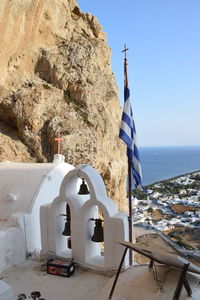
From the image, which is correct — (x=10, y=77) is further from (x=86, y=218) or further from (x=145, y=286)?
(x=145, y=286)

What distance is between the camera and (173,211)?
51906mm

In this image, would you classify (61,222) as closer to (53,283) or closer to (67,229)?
(67,229)

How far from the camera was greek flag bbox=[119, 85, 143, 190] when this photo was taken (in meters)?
5.37

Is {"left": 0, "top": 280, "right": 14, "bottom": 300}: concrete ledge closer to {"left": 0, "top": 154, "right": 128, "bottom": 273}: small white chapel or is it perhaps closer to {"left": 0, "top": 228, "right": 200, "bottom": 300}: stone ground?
{"left": 0, "top": 228, "right": 200, "bottom": 300}: stone ground

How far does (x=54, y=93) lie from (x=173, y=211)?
1530 inches

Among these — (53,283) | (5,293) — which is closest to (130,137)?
(53,283)

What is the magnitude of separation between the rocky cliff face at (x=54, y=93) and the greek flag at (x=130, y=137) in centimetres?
1431

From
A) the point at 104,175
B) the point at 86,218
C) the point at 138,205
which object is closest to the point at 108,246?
the point at 86,218

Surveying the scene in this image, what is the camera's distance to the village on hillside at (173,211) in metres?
37.8

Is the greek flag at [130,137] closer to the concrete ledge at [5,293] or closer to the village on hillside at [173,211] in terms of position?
the concrete ledge at [5,293]

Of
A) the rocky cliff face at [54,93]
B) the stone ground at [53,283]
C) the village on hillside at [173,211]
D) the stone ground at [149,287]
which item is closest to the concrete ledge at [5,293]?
the stone ground at [53,283]

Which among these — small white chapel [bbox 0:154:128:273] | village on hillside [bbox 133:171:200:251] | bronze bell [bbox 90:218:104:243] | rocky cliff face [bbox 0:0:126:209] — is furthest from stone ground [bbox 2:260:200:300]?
village on hillside [bbox 133:171:200:251]

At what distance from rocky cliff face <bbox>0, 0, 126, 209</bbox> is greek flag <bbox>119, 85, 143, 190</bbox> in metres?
14.3

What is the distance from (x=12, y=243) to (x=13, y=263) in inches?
14.2
